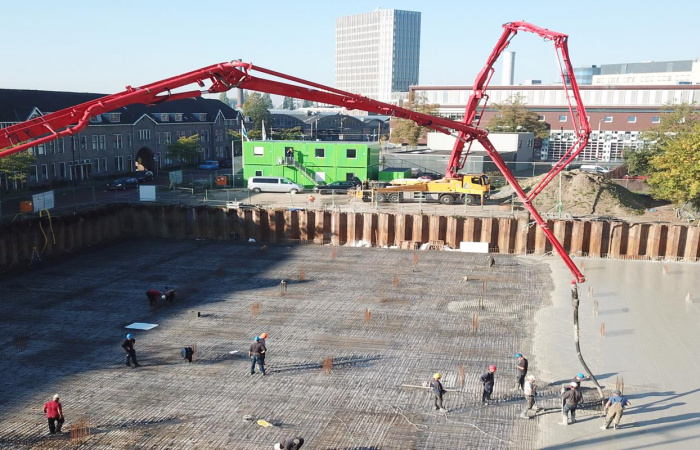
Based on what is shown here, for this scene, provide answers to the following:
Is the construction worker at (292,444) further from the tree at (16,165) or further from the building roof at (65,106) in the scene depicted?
the building roof at (65,106)

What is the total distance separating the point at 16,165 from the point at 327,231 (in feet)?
77.2

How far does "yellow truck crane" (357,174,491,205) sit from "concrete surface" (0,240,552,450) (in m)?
8.50

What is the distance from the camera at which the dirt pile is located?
127ft

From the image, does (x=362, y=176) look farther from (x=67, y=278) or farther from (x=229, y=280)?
(x=67, y=278)

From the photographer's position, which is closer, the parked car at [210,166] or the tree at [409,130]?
the parked car at [210,166]

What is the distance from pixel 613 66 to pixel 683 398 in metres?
177

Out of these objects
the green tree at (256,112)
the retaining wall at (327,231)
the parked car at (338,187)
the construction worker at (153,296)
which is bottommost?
the construction worker at (153,296)

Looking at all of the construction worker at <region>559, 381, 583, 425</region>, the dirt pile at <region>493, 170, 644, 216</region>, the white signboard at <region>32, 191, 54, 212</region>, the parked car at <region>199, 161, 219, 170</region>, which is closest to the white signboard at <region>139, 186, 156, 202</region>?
the white signboard at <region>32, 191, 54, 212</region>

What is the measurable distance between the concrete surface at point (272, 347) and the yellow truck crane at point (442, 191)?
8.50 meters

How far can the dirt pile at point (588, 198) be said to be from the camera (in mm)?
38656

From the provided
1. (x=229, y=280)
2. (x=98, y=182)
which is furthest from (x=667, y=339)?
(x=98, y=182)

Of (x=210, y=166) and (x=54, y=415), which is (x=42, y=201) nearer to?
(x=54, y=415)

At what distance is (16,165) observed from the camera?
143ft

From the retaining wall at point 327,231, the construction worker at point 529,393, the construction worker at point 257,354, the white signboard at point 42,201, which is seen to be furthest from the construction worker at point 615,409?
the white signboard at point 42,201
